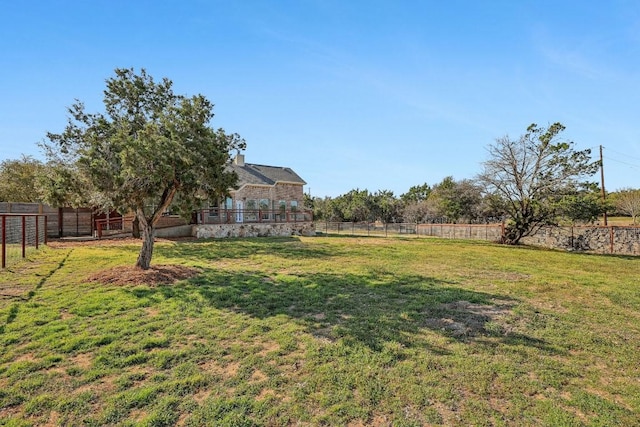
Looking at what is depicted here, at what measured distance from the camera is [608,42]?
37.3 feet

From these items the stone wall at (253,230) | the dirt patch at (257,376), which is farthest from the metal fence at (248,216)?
the dirt patch at (257,376)

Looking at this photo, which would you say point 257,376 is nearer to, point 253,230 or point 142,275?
point 142,275

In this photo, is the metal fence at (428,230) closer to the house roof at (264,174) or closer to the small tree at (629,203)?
the house roof at (264,174)

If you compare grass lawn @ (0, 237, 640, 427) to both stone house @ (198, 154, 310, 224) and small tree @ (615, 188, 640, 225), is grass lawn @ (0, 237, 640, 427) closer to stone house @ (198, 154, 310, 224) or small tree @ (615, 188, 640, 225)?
stone house @ (198, 154, 310, 224)

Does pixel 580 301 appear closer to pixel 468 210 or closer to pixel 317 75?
pixel 317 75

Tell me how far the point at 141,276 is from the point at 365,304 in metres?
5.49

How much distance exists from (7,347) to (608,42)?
1748 cm

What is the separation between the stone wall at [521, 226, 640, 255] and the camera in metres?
18.6

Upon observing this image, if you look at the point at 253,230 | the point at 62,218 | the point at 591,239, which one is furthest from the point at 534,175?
the point at 62,218

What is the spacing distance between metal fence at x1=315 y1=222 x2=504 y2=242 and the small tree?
44.5 feet

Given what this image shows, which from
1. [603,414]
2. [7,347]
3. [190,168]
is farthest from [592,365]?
[190,168]

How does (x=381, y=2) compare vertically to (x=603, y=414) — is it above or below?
above

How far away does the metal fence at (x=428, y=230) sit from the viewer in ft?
81.6

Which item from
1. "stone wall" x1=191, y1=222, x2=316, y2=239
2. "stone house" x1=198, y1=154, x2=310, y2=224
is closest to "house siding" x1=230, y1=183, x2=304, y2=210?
"stone house" x1=198, y1=154, x2=310, y2=224
